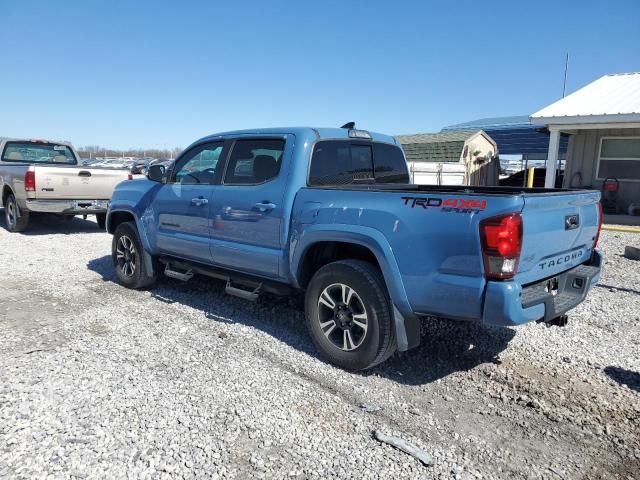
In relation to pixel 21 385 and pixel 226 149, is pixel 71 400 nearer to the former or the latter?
pixel 21 385

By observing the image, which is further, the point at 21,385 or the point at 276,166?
the point at 276,166

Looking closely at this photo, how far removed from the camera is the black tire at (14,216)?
33.0 ft

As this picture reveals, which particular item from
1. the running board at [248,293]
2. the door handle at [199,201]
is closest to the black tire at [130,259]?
the door handle at [199,201]

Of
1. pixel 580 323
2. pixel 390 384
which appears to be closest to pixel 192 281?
pixel 390 384

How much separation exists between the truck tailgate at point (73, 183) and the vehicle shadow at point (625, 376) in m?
9.19

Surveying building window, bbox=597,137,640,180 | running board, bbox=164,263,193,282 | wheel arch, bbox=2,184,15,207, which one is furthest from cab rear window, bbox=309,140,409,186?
building window, bbox=597,137,640,180


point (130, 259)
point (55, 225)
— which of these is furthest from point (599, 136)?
point (55, 225)

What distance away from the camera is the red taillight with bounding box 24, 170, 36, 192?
365 inches

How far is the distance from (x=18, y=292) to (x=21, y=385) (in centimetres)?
299

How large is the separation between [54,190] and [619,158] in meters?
14.2

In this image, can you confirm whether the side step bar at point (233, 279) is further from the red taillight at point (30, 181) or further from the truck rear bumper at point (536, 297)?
the red taillight at point (30, 181)

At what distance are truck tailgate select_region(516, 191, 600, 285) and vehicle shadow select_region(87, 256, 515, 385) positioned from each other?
1066mm

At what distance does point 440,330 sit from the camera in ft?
15.3

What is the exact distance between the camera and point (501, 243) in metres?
2.88
